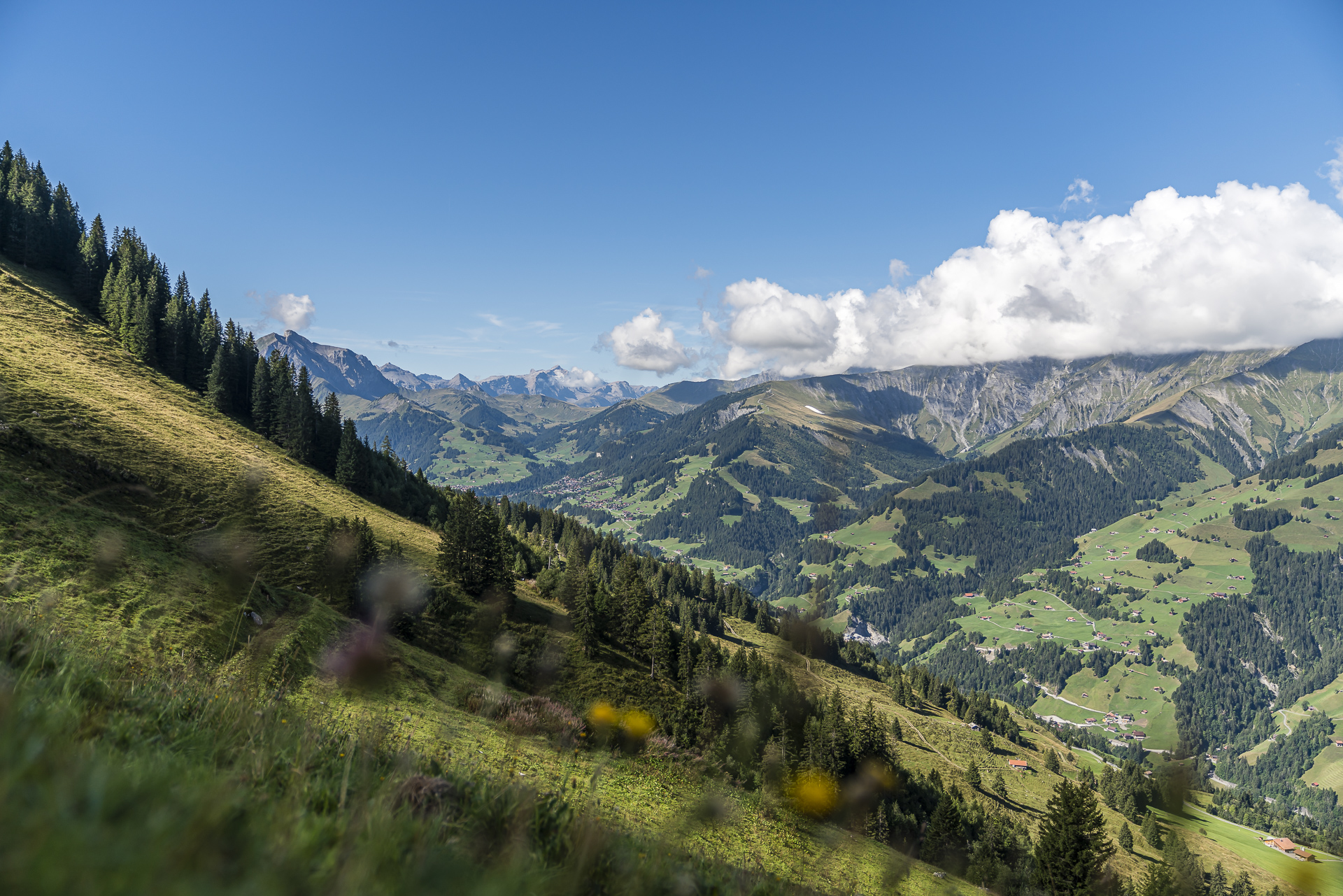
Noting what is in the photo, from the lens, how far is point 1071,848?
37.0m

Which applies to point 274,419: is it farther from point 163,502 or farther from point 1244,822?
A: point 1244,822

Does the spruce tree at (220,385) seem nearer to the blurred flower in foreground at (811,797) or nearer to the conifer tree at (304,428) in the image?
the conifer tree at (304,428)

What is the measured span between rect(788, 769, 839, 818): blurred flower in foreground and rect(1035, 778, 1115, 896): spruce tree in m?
21.0

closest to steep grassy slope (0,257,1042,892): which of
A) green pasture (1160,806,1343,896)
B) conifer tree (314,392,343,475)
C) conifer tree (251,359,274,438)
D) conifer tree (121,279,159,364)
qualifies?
conifer tree (121,279,159,364)

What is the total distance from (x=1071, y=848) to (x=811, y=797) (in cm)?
3277

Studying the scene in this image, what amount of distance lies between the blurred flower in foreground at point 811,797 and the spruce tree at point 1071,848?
21.0 meters

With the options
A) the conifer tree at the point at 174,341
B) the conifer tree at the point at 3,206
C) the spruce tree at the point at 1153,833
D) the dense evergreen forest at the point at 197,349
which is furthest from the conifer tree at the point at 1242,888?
the conifer tree at the point at 3,206

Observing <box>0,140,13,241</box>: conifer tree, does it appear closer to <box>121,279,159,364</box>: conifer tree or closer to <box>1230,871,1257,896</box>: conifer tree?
<box>121,279,159,364</box>: conifer tree

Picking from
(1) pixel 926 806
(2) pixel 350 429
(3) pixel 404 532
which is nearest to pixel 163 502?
(3) pixel 404 532

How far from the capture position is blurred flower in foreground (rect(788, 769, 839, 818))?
1527 cm

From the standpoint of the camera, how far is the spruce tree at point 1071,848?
3569 centimetres

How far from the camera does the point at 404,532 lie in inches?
2655

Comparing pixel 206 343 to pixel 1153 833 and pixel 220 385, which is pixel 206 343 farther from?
pixel 1153 833

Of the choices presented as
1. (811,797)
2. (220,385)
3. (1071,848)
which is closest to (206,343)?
(220,385)
